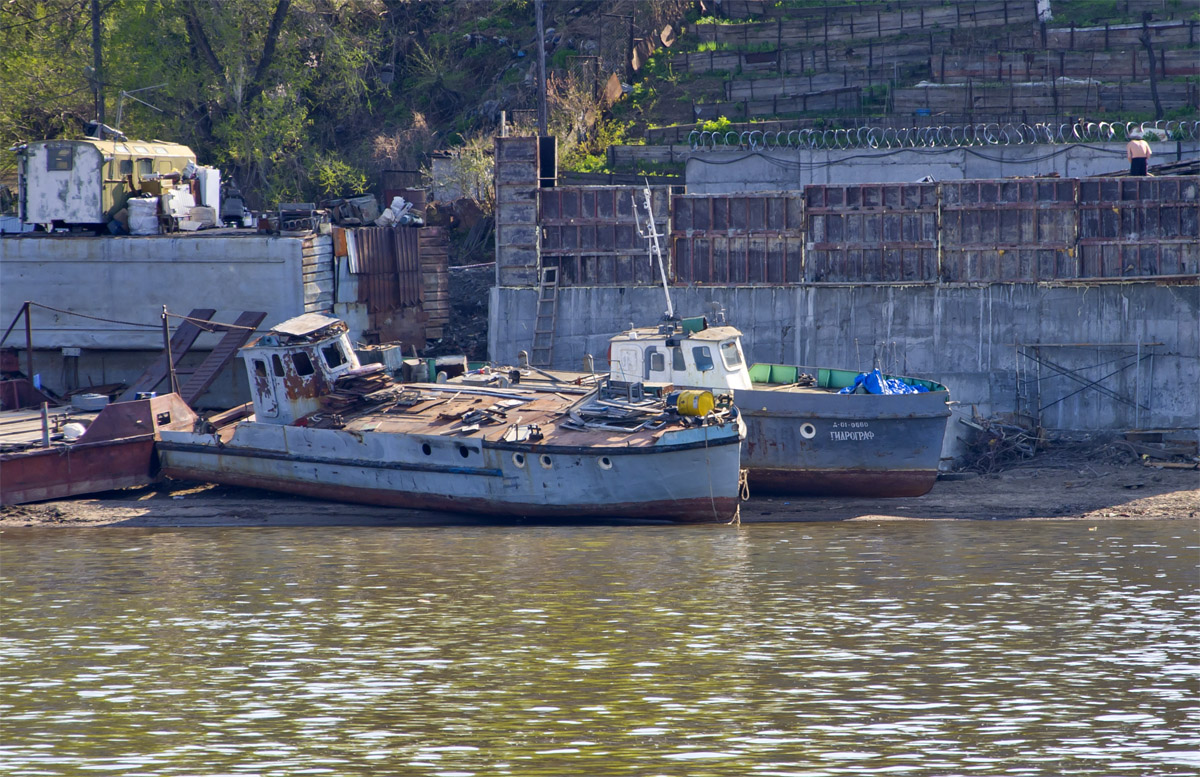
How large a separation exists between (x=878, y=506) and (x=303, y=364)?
10.1 m

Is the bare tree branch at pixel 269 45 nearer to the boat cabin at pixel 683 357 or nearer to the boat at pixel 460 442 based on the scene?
the boat at pixel 460 442

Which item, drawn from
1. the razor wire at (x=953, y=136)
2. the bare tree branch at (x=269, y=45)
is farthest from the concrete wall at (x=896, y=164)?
the bare tree branch at (x=269, y=45)

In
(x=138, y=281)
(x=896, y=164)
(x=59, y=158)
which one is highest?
(x=59, y=158)

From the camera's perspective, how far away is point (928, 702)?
465 inches

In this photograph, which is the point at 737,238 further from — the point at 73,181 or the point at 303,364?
the point at 73,181

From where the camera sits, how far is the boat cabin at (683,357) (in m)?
22.5

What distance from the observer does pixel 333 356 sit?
2305cm

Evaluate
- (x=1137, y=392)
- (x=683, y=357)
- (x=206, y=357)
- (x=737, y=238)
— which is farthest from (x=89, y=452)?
(x=1137, y=392)

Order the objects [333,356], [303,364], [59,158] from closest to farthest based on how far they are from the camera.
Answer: [303,364]
[333,356]
[59,158]

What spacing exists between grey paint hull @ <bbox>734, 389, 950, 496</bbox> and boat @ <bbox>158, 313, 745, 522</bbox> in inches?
61.7

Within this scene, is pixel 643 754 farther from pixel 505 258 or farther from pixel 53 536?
pixel 505 258

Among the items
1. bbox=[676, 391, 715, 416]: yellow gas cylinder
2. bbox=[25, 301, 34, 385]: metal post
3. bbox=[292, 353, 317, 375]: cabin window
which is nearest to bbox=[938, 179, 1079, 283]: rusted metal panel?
bbox=[676, 391, 715, 416]: yellow gas cylinder

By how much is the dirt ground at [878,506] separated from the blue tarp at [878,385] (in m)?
1.84

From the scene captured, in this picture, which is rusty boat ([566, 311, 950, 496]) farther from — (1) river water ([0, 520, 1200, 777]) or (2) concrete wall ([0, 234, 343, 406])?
(2) concrete wall ([0, 234, 343, 406])
